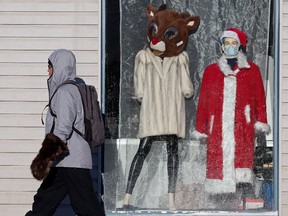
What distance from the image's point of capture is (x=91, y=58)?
878cm

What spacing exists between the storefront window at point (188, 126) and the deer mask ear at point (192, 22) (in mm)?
39

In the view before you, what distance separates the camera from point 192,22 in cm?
892

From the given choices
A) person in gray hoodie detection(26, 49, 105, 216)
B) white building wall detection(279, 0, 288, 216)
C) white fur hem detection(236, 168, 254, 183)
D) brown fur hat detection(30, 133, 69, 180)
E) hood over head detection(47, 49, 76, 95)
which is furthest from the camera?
white fur hem detection(236, 168, 254, 183)

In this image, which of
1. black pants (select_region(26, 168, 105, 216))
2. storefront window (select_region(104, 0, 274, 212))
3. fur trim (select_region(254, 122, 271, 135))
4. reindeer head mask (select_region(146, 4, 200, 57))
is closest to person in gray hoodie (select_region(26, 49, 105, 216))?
black pants (select_region(26, 168, 105, 216))

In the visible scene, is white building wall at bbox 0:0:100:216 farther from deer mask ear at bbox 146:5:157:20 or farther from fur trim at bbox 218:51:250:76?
fur trim at bbox 218:51:250:76

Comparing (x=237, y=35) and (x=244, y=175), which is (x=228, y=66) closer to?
(x=237, y=35)

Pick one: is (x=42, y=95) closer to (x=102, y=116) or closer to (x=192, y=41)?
(x=102, y=116)

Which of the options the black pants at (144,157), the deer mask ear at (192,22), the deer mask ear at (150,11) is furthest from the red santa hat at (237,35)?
the black pants at (144,157)

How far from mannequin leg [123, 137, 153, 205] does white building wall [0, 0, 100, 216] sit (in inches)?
25.7

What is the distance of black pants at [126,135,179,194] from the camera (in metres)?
8.90

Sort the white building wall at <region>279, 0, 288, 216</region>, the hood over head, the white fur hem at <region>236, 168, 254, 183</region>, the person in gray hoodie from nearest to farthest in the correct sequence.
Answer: the person in gray hoodie → the hood over head → the white building wall at <region>279, 0, 288, 216</region> → the white fur hem at <region>236, 168, 254, 183</region>

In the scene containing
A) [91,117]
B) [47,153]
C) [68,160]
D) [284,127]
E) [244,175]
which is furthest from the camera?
[244,175]

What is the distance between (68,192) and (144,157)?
3.95 ft

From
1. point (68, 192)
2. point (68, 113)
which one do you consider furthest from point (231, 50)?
point (68, 192)
